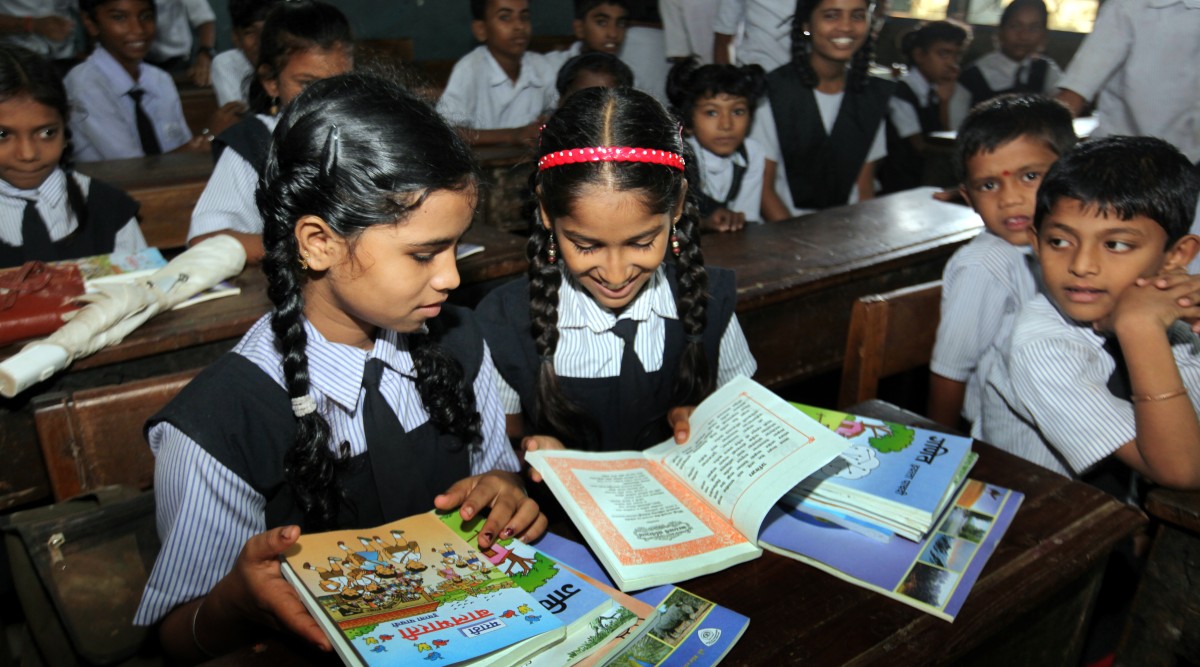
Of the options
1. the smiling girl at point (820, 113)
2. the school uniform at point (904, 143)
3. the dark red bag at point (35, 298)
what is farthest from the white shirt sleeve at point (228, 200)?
the school uniform at point (904, 143)

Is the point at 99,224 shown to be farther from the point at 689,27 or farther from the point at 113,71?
the point at 689,27

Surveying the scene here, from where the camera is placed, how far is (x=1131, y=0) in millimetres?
2904

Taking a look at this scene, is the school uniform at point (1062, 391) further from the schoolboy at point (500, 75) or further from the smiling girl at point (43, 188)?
the schoolboy at point (500, 75)

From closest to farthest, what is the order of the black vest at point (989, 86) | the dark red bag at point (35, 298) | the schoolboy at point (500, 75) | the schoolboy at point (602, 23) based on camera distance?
the dark red bag at point (35, 298)
the schoolboy at point (500, 75)
the schoolboy at point (602, 23)
the black vest at point (989, 86)

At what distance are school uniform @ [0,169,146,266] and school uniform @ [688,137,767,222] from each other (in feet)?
5.91

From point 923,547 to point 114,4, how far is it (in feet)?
13.5

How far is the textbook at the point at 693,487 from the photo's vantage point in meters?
1.03

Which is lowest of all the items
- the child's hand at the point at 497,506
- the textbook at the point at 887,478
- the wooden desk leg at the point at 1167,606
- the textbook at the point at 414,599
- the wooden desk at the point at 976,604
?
the wooden desk leg at the point at 1167,606

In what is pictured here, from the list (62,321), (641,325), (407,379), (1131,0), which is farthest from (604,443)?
(1131,0)

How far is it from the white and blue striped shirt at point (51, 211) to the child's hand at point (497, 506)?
168cm

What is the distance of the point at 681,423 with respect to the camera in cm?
131

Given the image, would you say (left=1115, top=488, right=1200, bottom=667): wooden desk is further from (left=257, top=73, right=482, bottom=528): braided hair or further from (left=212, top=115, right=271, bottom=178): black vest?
(left=212, top=115, right=271, bottom=178): black vest

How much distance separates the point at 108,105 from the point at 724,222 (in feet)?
9.59

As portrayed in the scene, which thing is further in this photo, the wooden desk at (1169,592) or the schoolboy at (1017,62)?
the schoolboy at (1017,62)
